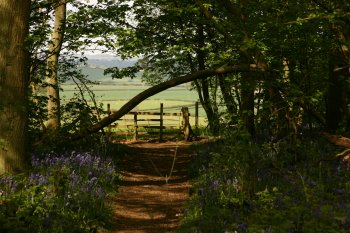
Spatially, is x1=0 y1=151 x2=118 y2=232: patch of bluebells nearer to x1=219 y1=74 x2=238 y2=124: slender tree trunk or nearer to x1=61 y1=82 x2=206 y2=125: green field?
x1=61 y1=82 x2=206 y2=125: green field

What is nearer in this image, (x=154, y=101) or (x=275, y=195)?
(x=275, y=195)

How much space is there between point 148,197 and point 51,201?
12.5 feet

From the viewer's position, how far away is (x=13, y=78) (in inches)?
303

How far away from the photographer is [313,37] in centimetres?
1196

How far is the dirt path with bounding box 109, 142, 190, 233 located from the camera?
26.5ft

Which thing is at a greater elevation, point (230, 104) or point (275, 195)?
point (230, 104)

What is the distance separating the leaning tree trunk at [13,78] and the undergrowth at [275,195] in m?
3.38

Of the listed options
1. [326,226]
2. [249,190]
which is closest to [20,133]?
[249,190]

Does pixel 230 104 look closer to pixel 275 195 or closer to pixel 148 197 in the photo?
pixel 148 197

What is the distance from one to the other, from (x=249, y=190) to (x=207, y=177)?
8.74 ft

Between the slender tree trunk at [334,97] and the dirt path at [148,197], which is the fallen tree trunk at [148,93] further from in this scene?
the slender tree trunk at [334,97]

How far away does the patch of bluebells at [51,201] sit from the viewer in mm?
5660

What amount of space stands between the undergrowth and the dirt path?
501 mm

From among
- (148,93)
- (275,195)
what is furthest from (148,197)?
(275,195)
